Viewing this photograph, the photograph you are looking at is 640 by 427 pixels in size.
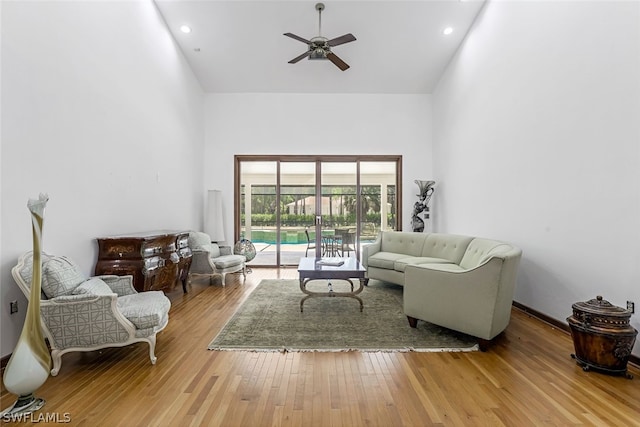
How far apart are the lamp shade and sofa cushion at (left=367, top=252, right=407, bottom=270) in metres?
3.27

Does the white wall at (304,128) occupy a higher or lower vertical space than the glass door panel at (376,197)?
higher

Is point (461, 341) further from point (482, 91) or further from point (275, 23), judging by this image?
point (275, 23)

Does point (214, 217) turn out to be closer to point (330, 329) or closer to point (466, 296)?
point (330, 329)

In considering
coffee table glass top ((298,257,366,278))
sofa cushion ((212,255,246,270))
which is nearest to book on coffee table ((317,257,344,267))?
coffee table glass top ((298,257,366,278))

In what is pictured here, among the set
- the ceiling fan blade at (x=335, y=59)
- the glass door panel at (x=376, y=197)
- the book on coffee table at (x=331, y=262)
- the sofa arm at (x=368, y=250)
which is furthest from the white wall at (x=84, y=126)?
the glass door panel at (x=376, y=197)

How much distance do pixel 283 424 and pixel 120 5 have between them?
16.2 ft

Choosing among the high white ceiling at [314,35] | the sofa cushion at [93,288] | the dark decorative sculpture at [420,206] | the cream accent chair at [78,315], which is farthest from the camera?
the dark decorative sculpture at [420,206]

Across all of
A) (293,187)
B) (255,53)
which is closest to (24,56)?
(255,53)

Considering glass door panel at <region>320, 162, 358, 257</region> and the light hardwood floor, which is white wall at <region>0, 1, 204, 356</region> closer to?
the light hardwood floor

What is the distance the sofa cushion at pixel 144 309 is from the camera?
2287 millimetres

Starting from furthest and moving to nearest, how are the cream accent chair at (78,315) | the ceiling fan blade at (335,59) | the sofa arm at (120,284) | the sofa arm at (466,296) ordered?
the ceiling fan blade at (335,59) < the sofa arm at (120,284) < the sofa arm at (466,296) < the cream accent chair at (78,315)

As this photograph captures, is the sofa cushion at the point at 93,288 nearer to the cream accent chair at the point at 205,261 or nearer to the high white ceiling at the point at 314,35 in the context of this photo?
the cream accent chair at the point at 205,261

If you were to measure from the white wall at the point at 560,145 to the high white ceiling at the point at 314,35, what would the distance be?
89 cm

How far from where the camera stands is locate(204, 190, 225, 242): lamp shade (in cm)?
619
